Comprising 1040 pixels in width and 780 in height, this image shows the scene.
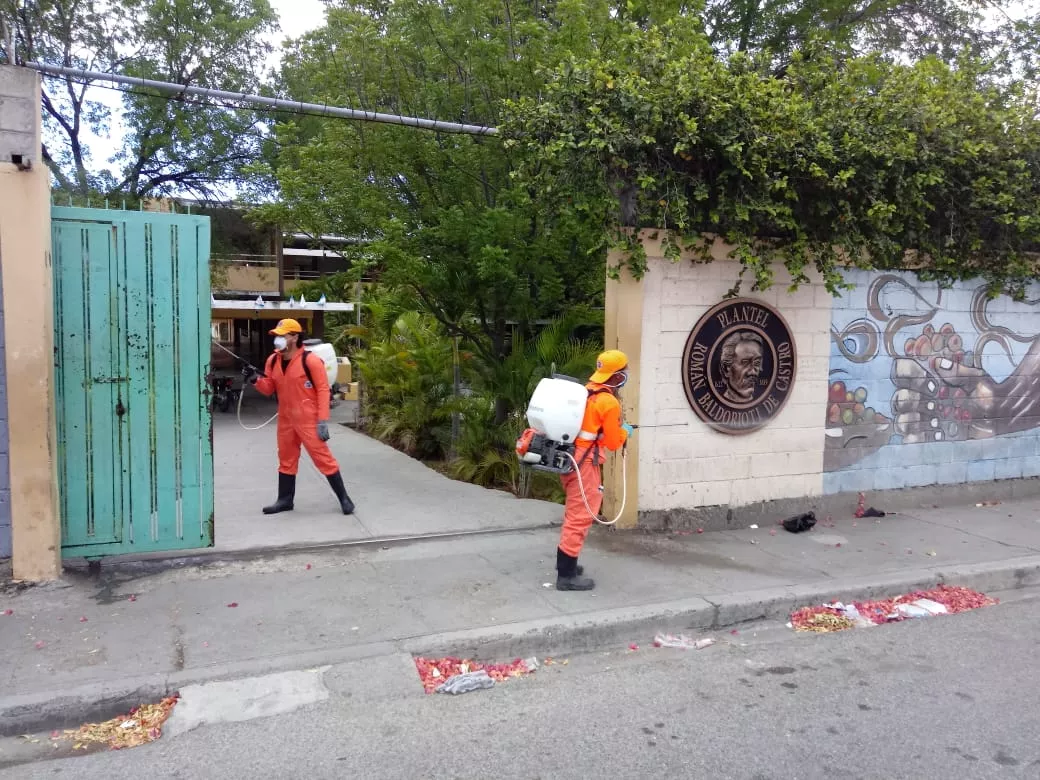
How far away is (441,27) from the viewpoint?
26.2ft

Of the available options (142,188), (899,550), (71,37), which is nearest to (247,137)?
(142,188)

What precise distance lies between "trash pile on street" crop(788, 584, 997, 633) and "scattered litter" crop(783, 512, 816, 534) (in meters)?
1.38

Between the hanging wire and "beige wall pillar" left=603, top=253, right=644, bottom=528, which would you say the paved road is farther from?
the hanging wire

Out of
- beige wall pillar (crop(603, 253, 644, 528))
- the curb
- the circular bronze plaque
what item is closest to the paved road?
the curb

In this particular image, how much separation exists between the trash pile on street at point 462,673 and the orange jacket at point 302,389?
10.2 feet

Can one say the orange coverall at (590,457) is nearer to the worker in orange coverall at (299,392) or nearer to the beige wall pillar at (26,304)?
the worker in orange coverall at (299,392)

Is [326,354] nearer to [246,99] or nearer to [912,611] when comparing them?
[246,99]

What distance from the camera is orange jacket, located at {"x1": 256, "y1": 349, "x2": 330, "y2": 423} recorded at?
7055mm

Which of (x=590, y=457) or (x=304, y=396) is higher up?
(x=304, y=396)

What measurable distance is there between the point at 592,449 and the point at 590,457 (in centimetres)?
6

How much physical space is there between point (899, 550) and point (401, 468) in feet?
18.8

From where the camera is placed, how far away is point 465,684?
4.32 meters

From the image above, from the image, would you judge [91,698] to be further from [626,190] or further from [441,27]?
[441,27]

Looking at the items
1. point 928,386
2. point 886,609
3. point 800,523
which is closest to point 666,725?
point 886,609
